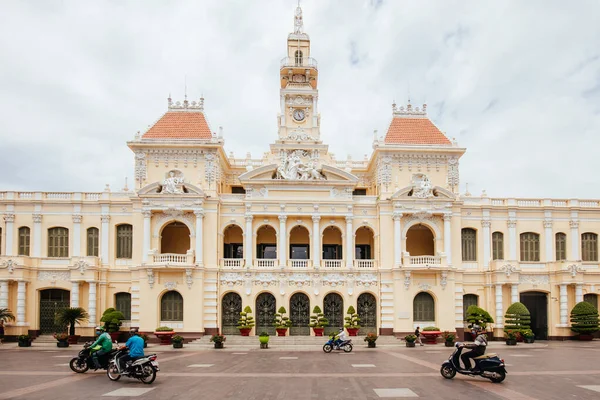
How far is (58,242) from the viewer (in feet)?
158

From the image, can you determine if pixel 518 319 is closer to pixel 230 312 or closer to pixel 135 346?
pixel 230 312

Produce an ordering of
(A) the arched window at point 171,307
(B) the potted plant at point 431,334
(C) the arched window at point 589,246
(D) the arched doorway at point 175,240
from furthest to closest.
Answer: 1. (C) the arched window at point 589,246
2. (D) the arched doorway at point 175,240
3. (A) the arched window at point 171,307
4. (B) the potted plant at point 431,334

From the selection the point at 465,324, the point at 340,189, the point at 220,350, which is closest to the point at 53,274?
the point at 220,350

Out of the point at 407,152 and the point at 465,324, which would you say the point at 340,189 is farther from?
the point at 465,324

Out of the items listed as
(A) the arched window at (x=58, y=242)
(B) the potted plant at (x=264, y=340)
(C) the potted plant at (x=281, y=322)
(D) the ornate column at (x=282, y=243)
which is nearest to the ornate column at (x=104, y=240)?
(A) the arched window at (x=58, y=242)

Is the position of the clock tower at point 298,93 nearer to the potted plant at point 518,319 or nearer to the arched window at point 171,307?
the arched window at point 171,307

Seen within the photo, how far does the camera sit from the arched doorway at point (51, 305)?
46.5 m

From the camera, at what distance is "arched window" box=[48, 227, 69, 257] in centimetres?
4797

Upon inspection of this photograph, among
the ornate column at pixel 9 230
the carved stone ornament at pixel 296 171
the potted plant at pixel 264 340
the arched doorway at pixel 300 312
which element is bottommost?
the potted plant at pixel 264 340

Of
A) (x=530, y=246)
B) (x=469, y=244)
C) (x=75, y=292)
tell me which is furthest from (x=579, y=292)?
(x=75, y=292)

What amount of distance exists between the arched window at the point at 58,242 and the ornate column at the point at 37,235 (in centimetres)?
75

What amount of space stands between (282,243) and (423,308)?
1224cm

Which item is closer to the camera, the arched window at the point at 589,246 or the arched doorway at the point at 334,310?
the arched doorway at the point at 334,310

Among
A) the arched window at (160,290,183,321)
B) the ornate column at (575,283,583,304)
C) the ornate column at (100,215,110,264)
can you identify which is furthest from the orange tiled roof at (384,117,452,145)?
the ornate column at (100,215,110,264)
